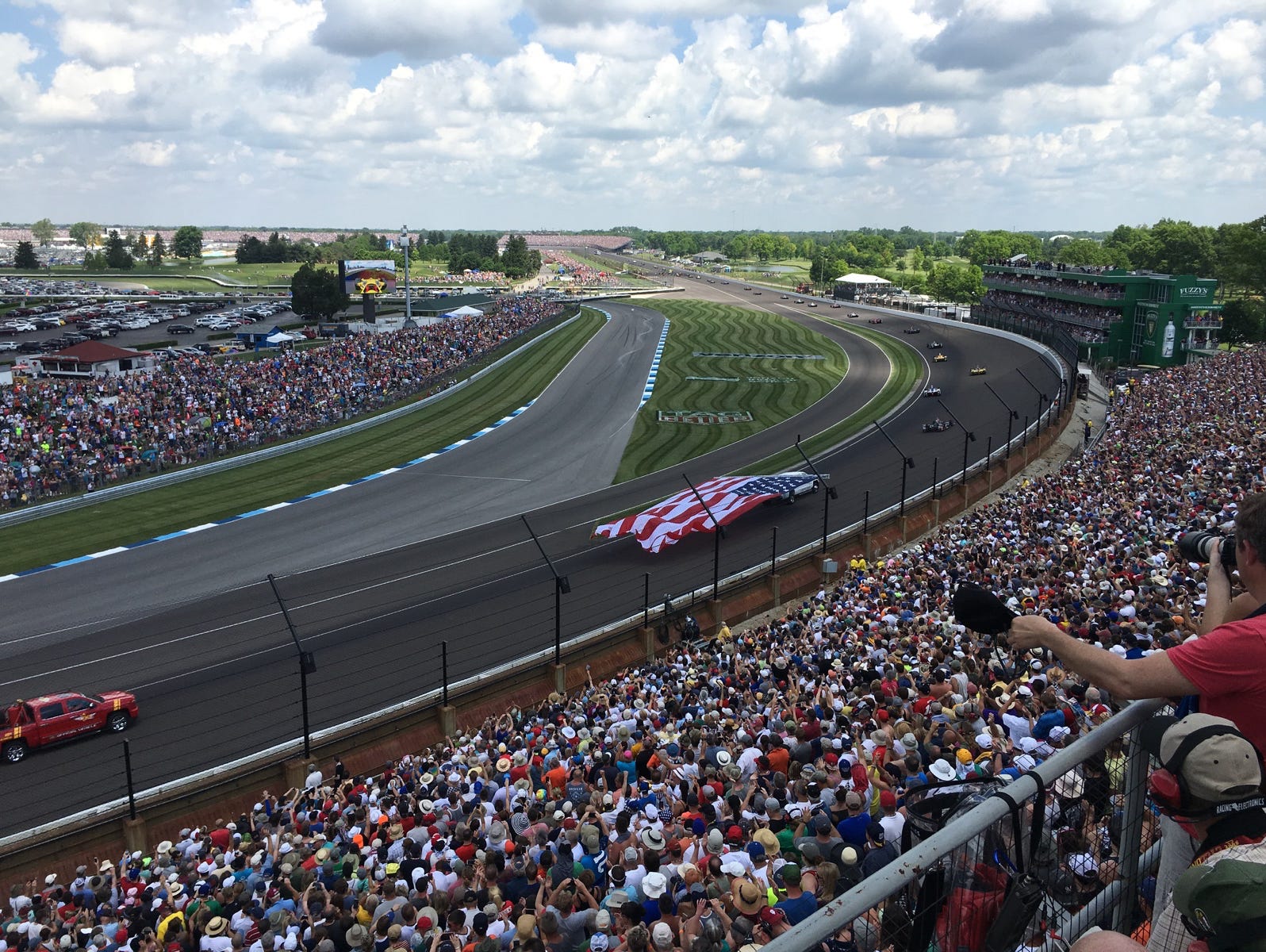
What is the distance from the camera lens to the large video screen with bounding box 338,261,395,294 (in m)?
97.6

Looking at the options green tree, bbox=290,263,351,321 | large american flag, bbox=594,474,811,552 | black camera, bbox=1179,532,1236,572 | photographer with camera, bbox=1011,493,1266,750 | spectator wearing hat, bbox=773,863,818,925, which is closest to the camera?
photographer with camera, bbox=1011,493,1266,750

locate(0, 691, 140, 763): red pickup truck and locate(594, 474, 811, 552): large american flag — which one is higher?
locate(594, 474, 811, 552): large american flag

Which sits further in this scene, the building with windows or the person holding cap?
the building with windows

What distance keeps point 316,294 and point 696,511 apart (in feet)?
249

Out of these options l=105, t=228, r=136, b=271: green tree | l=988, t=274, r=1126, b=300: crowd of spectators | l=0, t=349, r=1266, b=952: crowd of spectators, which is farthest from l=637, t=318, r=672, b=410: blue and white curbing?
l=105, t=228, r=136, b=271: green tree

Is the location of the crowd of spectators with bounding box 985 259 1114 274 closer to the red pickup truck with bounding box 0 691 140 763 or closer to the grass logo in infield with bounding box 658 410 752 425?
the grass logo in infield with bounding box 658 410 752 425

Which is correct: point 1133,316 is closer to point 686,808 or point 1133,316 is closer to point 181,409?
point 181,409

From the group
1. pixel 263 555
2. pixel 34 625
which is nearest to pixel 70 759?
pixel 34 625

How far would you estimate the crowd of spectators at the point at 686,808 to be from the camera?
6648mm

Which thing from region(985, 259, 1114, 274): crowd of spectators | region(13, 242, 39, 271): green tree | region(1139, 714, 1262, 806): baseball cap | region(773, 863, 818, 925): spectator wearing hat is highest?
region(13, 242, 39, 271): green tree

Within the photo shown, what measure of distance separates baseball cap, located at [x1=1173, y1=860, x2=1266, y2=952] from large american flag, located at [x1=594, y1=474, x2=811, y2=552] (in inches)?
932

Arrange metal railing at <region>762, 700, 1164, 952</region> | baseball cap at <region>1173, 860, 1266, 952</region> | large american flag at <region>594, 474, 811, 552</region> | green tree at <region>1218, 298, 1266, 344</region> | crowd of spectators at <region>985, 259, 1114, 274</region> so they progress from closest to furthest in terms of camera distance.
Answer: baseball cap at <region>1173, 860, 1266, 952</region> < metal railing at <region>762, 700, 1164, 952</region> < large american flag at <region>594, 474, 811, 552</region> < crowd of spectators at <region>985, 259, 1114, 274</region> < green tree at <region>1218, 298, 1266, 344</region>

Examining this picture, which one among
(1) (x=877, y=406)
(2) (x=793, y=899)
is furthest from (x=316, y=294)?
(2) (x=793, y=899)

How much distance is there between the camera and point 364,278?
9956 centimetres
